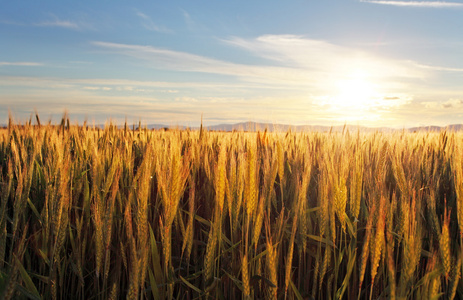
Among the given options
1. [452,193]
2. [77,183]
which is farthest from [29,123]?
[452,193]

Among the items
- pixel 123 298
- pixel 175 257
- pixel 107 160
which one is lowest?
pixel 123 298

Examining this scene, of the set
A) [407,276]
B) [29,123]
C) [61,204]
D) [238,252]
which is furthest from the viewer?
[29,123]

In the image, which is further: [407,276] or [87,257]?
[87,257]

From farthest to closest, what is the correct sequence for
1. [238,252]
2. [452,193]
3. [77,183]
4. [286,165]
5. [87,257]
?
[286,165] → [452,193] → [77,183] → [87,257] → [238,252]

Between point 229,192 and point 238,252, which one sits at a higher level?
point 229,192

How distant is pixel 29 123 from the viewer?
9.98ft

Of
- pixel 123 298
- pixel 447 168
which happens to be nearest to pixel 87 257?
pixel 123 298

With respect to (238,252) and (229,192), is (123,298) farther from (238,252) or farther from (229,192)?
(229,192)

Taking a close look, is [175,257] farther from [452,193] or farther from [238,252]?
[452,193]

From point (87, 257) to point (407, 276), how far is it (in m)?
1.08

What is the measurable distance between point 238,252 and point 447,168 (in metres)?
1.39

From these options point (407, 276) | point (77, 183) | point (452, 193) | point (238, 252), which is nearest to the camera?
point (407, 276)

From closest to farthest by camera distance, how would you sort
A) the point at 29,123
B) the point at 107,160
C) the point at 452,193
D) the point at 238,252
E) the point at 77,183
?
the point at 238,252 → the point at 77,183 → the point at 452,193 → the point at 107,160 → the point at 29,123

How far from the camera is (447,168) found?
1917mm
